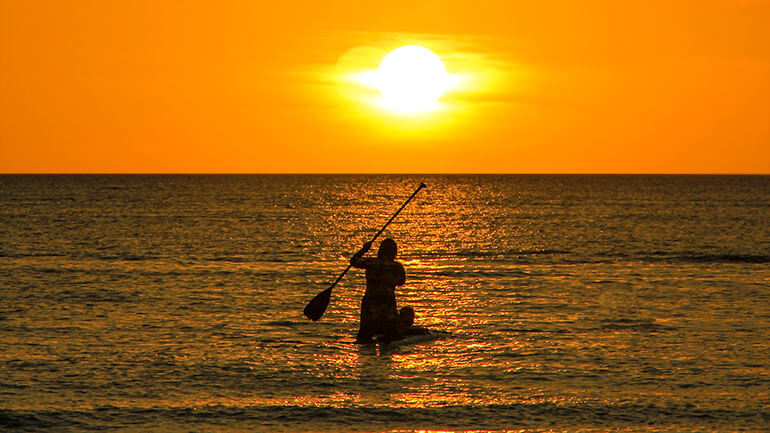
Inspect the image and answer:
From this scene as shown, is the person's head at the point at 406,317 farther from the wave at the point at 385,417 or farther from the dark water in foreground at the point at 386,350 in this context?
the wave at the point at 385,417

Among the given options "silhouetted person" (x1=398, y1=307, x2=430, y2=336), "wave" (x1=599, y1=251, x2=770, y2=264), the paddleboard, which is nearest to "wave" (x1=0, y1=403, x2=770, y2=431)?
the paddleboard

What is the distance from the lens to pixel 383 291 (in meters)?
20.5

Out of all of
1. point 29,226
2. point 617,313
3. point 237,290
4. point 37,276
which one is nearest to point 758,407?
point 617,313

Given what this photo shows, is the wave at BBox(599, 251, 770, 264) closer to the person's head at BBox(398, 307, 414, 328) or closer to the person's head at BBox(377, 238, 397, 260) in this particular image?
the person's head at BBox(398, 307, 414, 328)

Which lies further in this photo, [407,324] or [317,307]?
[317,307]

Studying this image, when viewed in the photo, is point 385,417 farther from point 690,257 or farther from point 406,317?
point 690,257

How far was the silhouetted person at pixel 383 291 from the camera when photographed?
808 inches

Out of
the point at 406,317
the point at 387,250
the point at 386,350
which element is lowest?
the point at 386,350

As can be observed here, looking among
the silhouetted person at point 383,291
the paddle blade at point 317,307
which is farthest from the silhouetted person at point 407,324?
the paddle blade at point 317,307

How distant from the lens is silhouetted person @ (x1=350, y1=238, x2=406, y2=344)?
20.5 metres

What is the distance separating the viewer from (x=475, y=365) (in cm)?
1883

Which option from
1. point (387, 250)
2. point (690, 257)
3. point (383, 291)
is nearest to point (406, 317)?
point (383, 291)

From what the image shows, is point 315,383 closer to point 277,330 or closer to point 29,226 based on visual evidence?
point 277,330

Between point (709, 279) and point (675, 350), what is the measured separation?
56.7 ft
